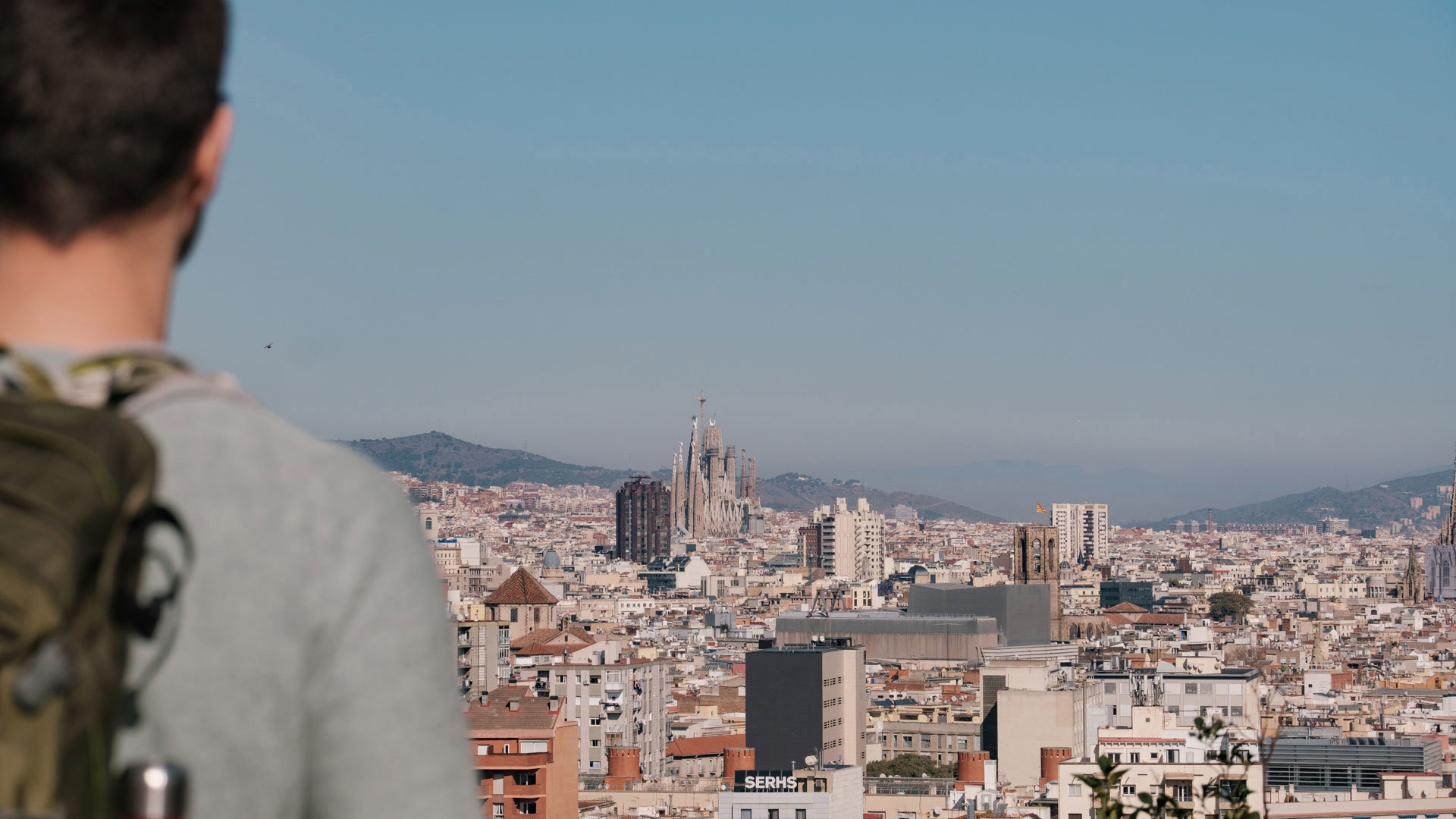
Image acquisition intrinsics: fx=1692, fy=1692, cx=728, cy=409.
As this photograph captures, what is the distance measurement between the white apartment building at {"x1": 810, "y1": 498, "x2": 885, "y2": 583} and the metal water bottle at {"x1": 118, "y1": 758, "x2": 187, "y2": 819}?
124 meters

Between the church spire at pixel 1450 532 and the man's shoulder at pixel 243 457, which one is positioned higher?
the church spire at pixel 1450 532

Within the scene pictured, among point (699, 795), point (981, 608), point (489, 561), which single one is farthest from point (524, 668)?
point (489, 561)

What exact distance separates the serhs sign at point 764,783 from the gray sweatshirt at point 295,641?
1078 inches

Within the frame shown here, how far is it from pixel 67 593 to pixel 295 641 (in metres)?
0.12

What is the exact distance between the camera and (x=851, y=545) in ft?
417

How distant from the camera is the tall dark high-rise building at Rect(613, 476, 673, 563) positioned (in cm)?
13888

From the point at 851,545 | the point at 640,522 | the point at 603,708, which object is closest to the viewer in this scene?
the point at 603,708

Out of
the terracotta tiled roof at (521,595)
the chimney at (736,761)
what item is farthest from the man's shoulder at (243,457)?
the terracotta tiled roof at (521,595)

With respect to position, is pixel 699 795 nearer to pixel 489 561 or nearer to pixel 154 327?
pixel 154 327

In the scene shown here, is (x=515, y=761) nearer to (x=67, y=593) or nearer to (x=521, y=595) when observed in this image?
(x=67, y=593)

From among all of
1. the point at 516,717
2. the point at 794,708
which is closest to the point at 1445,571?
the point at 794,708

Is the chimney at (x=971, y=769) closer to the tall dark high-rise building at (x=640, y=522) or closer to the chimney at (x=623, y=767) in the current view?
the chimney at (x=623, y=767)

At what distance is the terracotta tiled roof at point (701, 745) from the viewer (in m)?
40.7

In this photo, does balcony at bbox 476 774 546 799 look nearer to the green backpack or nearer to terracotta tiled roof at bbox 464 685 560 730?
terracotta tiled roof at bbox 464 685 560 730
